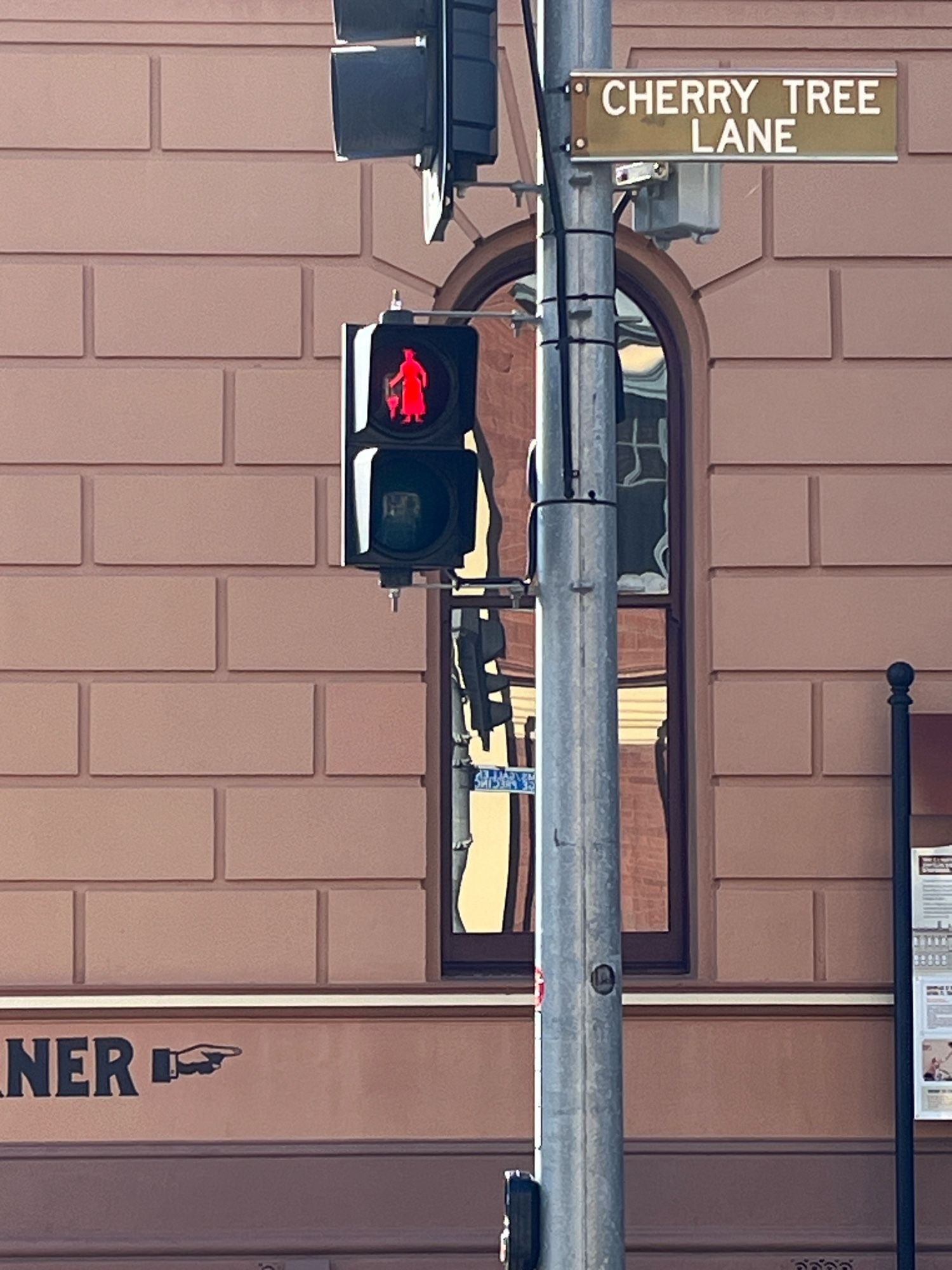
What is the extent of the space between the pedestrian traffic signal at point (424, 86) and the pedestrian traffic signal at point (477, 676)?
328cm

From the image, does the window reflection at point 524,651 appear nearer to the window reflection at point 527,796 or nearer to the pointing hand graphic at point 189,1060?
the window reflection at point 527,796

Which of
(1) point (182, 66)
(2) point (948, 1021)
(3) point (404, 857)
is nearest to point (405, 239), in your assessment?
(1) point (182, 66)

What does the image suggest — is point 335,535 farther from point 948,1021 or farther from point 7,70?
point 948,1021

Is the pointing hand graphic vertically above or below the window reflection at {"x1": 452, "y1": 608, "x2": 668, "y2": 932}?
below

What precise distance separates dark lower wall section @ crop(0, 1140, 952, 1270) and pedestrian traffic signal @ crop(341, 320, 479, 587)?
143 inches

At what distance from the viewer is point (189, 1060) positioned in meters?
7.84

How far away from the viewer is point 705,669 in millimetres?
8094

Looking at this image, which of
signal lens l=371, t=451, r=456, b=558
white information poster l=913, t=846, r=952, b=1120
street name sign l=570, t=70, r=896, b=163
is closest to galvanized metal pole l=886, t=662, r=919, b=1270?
white information poster l=913, t=846, r=952, b=1120

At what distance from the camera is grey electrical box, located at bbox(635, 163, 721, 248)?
17.0 feet

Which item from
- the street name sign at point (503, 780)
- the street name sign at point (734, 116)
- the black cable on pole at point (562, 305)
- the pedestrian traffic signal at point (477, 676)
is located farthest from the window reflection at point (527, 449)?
the street name sign at point (734, 116)

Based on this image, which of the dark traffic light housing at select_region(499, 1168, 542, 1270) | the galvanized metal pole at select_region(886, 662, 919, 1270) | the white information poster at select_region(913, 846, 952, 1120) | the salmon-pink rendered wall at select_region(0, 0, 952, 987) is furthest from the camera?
the salmon-pink rendered wall at select_region(0, 0, 952, 987)

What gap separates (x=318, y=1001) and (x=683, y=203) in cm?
402

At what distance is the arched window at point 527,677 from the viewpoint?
816 cm

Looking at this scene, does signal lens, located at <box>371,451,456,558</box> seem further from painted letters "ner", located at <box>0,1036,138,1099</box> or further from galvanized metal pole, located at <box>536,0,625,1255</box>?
painted letters "ner", located at <box>0,1036,138,1099</box>
